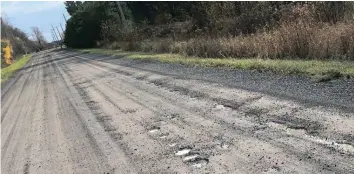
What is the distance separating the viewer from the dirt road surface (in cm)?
440

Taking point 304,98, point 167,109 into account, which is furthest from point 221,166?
point 167,109

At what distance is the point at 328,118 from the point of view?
5.14 m

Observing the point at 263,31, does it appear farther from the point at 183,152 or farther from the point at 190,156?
the point at 190,156

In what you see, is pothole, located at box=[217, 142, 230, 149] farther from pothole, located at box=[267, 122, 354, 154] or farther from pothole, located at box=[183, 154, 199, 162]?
pothole, located at box=[267, 122, 354, 154]

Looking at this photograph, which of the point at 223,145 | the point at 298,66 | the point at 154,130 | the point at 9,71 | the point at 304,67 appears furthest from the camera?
the point at 9,71

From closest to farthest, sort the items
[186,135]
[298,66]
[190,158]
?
[190,158]
[186,135]
[298,66]

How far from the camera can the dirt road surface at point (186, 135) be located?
440 cm

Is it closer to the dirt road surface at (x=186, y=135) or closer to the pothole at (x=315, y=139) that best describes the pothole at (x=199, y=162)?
the dirt road surface at (x=186, y=135)

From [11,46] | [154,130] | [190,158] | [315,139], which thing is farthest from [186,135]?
[11,46]

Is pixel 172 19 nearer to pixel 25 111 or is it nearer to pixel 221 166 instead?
pixel 25 111

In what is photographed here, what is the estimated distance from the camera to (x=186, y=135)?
5.71 m

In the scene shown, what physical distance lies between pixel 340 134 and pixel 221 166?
139 cm

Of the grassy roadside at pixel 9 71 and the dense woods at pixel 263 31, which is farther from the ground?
the dense woods at pixel 263 31

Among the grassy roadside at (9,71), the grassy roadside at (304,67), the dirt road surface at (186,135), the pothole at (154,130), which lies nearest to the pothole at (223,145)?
the dirt road surface at (186,135)
